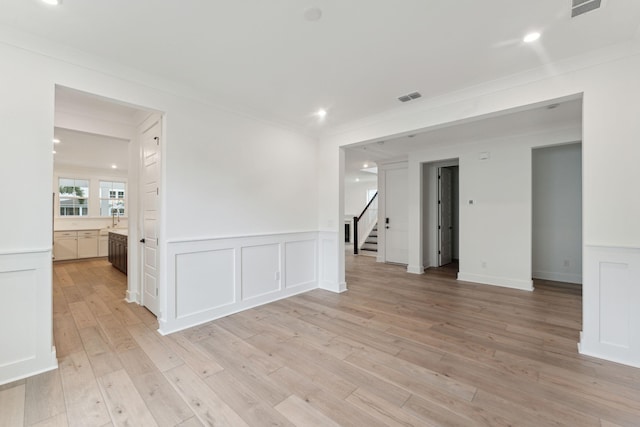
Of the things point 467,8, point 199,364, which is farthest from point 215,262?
point 467,8

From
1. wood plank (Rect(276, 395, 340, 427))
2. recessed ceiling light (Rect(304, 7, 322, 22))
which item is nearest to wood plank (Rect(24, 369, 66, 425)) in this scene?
wood plank (Rect(276, 395, 340, 427))

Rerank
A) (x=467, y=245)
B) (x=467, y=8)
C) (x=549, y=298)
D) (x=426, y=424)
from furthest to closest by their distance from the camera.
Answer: (x=467, y=245) → (x=549, y=298) → (x=467, y=8) → (x=426, y=424)

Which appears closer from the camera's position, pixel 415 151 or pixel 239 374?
pixel 239 374

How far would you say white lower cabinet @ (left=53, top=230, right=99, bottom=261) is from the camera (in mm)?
6957

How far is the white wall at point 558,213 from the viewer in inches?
194

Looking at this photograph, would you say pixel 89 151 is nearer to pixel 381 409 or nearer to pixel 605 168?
pixel 381 409

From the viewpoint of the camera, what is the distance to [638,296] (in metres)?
2.26

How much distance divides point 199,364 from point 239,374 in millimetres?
405

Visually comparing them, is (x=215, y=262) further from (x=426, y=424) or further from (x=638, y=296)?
(x=638, y=296)

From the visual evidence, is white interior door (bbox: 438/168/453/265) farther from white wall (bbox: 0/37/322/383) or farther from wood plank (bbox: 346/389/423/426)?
wood plank (bbox: 346/389/423/426)

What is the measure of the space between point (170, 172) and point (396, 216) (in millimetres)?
5230

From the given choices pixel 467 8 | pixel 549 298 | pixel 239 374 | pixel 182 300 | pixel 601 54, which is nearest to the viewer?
pixel 467 8

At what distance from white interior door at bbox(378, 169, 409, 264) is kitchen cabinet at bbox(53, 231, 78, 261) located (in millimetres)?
8131

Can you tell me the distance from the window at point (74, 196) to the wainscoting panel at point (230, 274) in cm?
695
